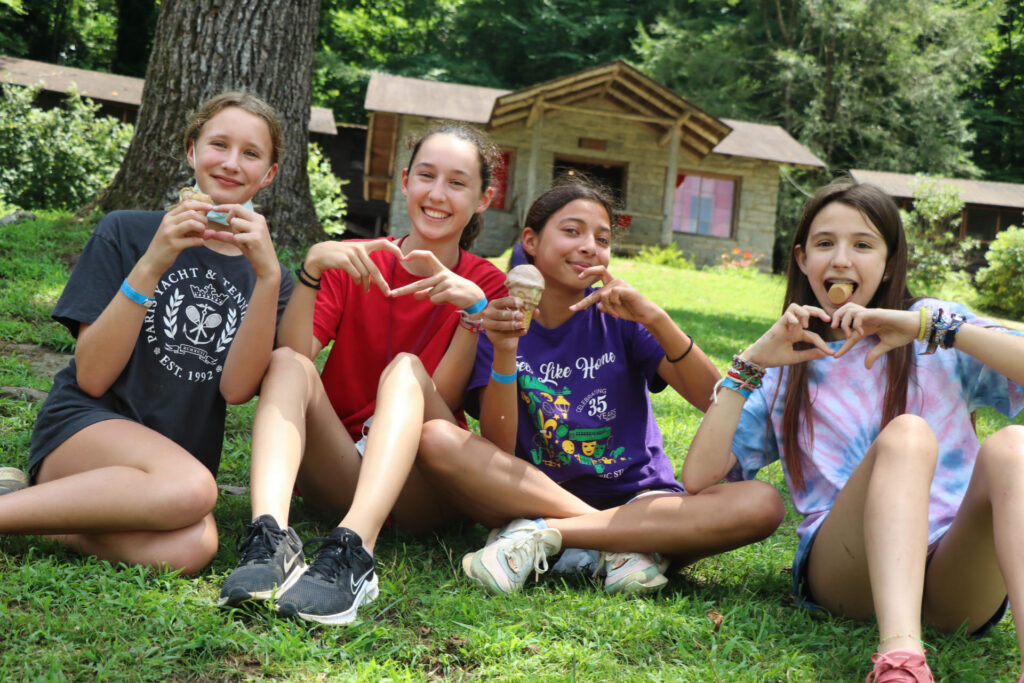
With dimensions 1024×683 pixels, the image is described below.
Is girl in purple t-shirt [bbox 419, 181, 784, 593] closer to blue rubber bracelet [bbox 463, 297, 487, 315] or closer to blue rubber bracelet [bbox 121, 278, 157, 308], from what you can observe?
blue rubber bracelet [bbox 463, 297, 487, 315]

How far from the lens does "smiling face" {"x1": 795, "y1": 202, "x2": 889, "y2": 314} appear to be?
2451mm

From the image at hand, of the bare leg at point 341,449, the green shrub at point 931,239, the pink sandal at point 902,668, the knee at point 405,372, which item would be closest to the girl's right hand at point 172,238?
the bare leg at point 341,449

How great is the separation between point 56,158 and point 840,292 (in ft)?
32.5

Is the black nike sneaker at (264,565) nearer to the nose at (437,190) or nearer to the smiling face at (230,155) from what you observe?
the smiling face at (230,155)

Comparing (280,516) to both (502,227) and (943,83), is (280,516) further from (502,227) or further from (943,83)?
(943,83)

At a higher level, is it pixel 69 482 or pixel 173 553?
pixel 69 482

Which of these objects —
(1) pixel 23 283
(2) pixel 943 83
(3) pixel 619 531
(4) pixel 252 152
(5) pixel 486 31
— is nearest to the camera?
(3) pixel 619 531

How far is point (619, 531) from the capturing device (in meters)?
2.51

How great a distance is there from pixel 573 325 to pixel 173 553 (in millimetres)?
1398

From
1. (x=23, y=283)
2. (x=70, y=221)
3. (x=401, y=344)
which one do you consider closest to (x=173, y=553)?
(x=401, y=344)

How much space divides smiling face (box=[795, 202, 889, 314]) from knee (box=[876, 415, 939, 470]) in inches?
18.1

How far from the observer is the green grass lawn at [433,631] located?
1.90m

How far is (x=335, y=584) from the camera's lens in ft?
6.89

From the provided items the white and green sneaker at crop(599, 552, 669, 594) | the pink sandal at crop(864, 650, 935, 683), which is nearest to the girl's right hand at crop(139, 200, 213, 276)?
the white and green sneaker at crop(599, 552, 669, 594)
